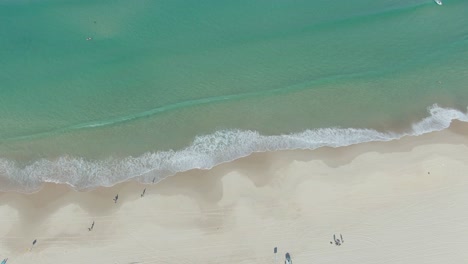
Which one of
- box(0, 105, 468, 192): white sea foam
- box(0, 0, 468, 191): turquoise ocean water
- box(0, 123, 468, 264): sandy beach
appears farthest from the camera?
box(0, 0, 468, 191): turquoise ocean water

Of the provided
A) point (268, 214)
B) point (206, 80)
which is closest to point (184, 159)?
point (268, 214)

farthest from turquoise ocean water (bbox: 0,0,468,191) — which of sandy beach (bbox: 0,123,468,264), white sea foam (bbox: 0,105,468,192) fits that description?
sandy beach (bbox: 0,123,468,264)

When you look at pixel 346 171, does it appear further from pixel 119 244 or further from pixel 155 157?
pixel 119 244

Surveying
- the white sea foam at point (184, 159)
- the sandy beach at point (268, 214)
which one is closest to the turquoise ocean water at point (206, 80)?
the white sea foam at point (184, 159)

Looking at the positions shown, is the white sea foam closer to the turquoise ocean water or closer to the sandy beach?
the turquoise ocean water

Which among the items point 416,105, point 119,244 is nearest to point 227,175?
point 119,244
